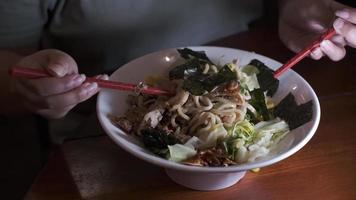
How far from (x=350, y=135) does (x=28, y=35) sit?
73 centimetres

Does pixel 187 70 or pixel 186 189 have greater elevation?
pixel 187 70

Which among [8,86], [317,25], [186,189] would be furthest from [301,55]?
[8,86]

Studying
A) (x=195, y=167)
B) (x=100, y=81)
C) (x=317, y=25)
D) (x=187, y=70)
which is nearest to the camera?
(x=195, y=167)

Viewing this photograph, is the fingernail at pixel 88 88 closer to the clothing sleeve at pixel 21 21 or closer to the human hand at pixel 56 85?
the human hand at pixel 56 85

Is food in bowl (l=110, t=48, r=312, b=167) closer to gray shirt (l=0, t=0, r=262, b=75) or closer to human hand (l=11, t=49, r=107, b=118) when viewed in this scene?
human hand (l=11, t=49, r=107, b=118)

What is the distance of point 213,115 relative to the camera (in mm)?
1014

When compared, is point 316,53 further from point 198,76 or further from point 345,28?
point 198,76

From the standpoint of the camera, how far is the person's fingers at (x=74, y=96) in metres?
0.96

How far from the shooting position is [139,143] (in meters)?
0.95

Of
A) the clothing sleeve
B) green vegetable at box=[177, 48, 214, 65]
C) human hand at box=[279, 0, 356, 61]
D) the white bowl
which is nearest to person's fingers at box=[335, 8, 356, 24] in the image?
human hand at box=[279, 0, 356, 61]

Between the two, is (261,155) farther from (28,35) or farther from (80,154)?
(28,35)

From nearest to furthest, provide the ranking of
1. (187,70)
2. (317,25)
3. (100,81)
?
(100,81) < (187,70) < (317,25)

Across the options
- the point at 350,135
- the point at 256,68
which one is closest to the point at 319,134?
the point at 350,135

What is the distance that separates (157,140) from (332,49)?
1.46 ft
